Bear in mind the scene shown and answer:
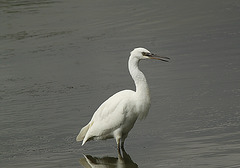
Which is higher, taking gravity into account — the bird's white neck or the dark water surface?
the bird's white neck

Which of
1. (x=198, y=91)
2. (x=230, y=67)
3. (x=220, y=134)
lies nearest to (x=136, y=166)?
(x=220, y=134)

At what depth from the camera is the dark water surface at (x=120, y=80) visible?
8.84 metres

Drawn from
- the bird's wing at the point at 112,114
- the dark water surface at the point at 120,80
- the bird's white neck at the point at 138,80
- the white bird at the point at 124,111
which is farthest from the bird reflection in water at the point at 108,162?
the bird's white neck at the point at 138,80

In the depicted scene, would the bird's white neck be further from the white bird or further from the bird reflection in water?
the bird reflection in water

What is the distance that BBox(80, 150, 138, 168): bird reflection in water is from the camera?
8.53 meters

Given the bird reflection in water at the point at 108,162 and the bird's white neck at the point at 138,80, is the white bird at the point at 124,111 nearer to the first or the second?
the bird's white neck at the point at 138,80

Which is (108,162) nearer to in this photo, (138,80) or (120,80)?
(138,80)

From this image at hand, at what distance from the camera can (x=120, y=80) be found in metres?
12.6

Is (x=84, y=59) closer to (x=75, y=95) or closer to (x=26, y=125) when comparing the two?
(x=75, y=95)

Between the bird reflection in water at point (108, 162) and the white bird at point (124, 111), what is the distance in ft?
0.87

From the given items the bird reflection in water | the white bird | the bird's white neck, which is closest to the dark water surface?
the bird reflection in water

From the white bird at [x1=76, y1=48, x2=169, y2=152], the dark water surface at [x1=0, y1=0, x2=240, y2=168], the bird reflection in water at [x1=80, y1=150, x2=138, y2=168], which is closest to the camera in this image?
the bird reflection in water at [x1=80, y1=150, x2=138, y2=168]

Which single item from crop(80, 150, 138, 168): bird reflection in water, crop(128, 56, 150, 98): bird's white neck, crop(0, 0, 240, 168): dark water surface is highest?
crop(128, 56, 150, 98): bird's white neck

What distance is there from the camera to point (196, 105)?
34.8 feet
